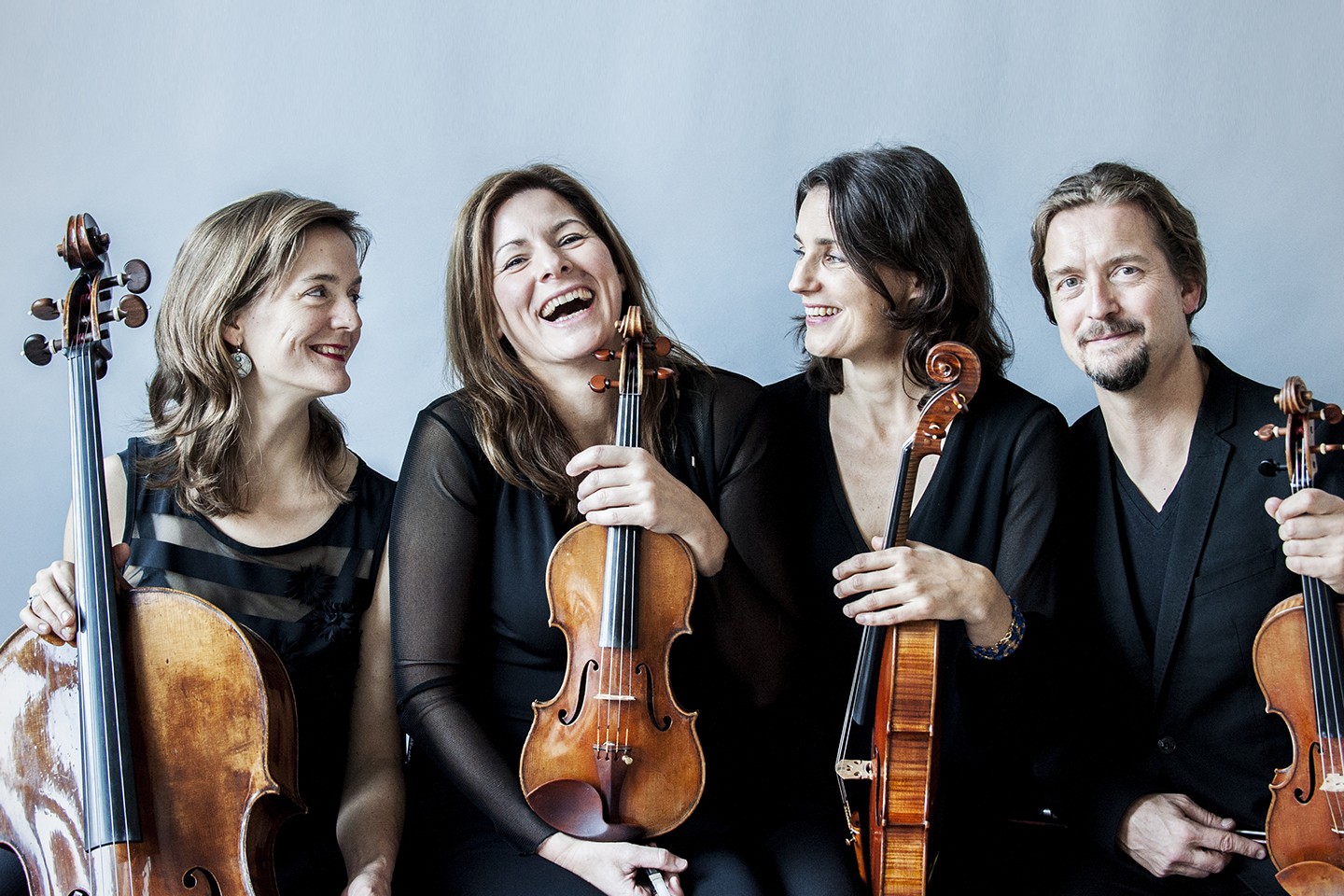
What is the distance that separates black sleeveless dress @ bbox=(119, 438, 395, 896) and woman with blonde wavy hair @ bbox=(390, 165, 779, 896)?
16cm

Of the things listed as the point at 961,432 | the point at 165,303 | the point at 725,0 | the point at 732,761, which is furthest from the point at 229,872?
the point at 725,0

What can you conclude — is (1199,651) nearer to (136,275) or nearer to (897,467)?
(897,467)

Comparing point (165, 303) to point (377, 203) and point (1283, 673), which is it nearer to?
point (377, 203)

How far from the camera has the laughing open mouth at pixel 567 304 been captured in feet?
6.63

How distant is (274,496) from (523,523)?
1.50 ft

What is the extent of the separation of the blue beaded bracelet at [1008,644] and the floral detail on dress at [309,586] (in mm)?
1060

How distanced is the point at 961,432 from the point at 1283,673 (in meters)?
0.63

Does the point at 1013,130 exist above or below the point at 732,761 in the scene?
above

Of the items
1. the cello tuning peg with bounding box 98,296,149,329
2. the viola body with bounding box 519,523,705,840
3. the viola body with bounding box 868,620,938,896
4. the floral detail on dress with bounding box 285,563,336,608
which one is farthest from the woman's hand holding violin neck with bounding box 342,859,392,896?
the cello tuning peg with bounding box 98,296,149,329

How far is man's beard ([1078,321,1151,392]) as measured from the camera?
2.06 metres

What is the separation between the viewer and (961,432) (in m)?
2.14

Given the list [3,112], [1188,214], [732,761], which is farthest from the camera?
[3,112]

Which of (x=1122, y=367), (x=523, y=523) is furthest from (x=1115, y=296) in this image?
(x=523, y=523)

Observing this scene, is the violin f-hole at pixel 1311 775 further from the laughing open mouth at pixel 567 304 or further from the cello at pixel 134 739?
the cello at pixel 134 739
